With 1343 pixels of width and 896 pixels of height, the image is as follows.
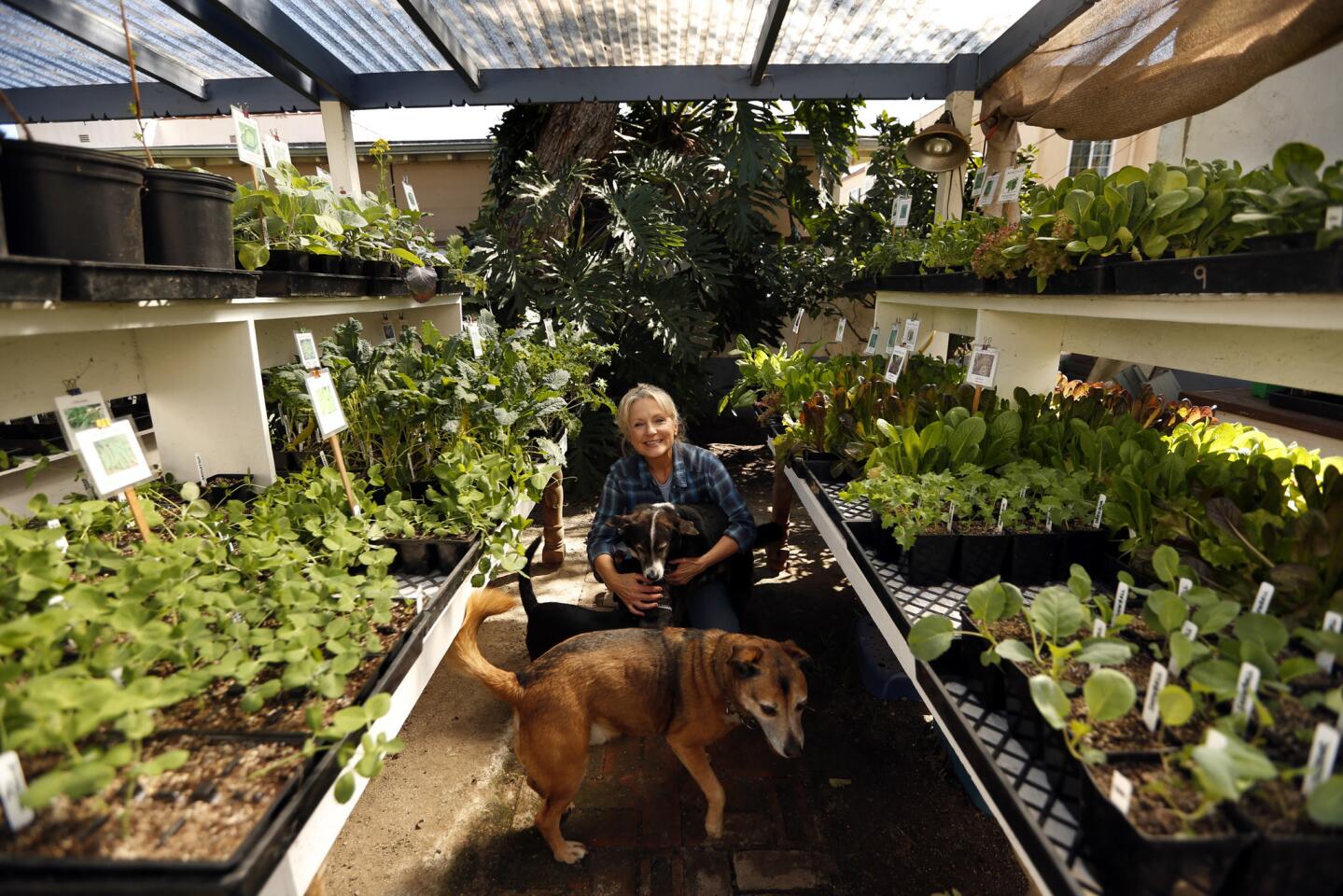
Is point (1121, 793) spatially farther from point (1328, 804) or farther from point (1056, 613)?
point (1056, 613)

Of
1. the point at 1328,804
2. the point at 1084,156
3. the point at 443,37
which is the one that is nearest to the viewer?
the point at 1328,804

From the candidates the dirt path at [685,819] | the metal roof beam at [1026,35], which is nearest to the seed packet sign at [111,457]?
the dirt path at [685,819]

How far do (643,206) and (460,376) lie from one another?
2607 mm

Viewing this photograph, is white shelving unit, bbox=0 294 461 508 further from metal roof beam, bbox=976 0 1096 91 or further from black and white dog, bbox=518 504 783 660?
metal roof beam, bbox=976 0 1096 91

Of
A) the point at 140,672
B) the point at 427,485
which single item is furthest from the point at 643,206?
the point at 140,672

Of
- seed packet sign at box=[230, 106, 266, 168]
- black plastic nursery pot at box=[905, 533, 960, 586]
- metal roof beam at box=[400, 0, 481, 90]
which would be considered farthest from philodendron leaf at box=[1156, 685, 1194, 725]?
metal roof beam at box=[400, 0, 481, 90]

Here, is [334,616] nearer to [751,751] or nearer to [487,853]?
[487,853]

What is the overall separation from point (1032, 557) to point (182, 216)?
225 centimetres

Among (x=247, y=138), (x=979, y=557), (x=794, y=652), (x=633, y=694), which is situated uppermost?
(x=247, y=138)

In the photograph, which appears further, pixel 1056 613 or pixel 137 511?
pixel 137 511

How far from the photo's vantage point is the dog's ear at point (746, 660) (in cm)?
176

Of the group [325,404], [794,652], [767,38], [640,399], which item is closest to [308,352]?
[325,404]

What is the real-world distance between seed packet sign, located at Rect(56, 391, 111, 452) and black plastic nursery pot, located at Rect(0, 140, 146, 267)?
Answer: 0.27 meters

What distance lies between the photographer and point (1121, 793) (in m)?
0.89
